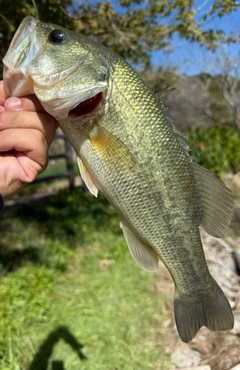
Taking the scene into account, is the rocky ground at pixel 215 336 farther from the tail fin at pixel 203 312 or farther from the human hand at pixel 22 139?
the human hand at pixel 22 139

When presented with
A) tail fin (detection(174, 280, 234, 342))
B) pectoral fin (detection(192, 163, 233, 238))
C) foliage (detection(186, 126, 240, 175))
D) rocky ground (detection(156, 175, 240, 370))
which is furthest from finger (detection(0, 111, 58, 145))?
foliage (detection(186, 126, 240, 175))

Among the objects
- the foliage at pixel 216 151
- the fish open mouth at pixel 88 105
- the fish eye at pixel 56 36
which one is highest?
the fish eye at pixel 56 36

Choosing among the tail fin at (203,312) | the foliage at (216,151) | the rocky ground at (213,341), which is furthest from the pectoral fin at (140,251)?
the foliage at (216,151)

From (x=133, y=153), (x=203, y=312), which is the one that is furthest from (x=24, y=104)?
(x=203, y=312)

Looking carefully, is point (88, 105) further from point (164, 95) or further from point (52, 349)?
point (52, 349)

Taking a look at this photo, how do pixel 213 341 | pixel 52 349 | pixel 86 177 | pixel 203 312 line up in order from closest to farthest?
pixel 86 177 → pixel 203 312 → pixel 52 349 → pixel 213 341

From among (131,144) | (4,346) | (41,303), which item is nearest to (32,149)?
(131,144)
